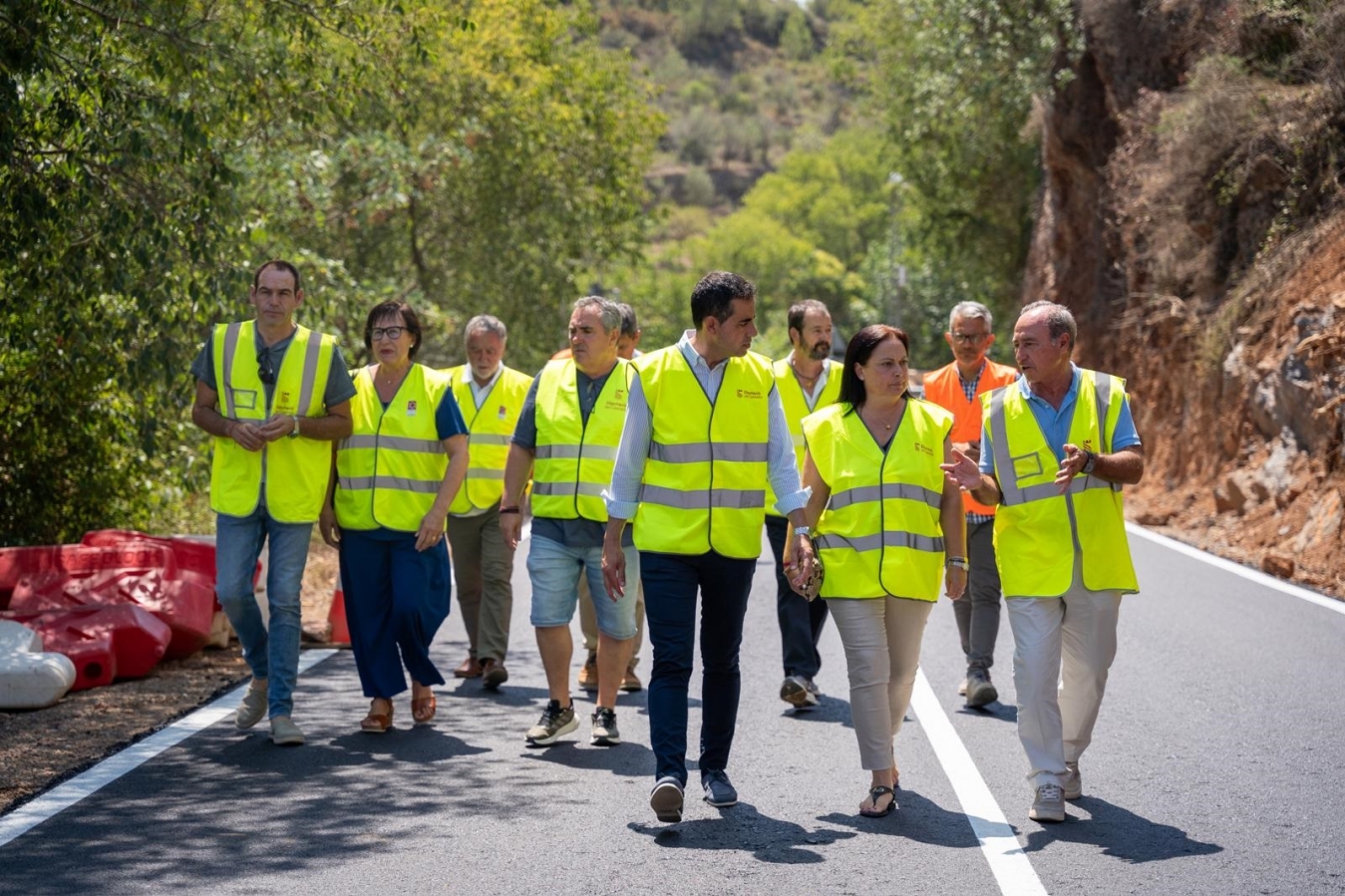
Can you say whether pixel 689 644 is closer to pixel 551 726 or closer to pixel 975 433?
pixel 551 726

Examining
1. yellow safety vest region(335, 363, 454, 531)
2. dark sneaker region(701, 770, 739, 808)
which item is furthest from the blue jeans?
dark sneaker region(701, 770, 739, 808)

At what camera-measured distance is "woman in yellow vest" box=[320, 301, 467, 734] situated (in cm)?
858

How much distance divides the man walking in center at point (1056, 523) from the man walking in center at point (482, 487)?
12.5 feet

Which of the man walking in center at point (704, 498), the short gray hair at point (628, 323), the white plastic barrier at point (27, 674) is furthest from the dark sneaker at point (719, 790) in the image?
the white plastic barrier at point (27, 674)

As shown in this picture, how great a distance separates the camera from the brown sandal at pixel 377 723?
8.42 metres

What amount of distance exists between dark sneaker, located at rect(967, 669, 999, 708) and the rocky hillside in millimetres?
5261

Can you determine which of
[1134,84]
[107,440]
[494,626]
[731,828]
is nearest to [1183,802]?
[731,828]

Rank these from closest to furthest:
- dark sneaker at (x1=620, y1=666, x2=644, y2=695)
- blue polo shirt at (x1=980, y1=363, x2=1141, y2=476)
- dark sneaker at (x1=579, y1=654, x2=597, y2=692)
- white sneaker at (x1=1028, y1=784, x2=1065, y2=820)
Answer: white sneaker at (x1=1028, y1=784, x2=1065, y2=820)
blue polo shirt at (x1=980, y1=363, x2=1141, y2=476)
dark sneaker at (x1=620, y1=666, x2=644, y2=695)
dark sneaker at (x1=579, y1=654, x2=597, y2=692)

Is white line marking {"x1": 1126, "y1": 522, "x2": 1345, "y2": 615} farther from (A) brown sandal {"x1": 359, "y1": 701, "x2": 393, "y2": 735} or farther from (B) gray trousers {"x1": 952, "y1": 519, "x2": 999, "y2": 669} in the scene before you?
(A) brown sandal {"x1": 359, "y1": 701, "x2": 393, "y2": 735}

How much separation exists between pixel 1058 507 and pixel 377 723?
348cm

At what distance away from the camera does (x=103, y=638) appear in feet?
30.8

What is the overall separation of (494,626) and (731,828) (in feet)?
12.0

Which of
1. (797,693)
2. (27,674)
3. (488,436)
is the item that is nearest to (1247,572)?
(797,693)

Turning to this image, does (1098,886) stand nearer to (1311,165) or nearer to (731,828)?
(731,828)
